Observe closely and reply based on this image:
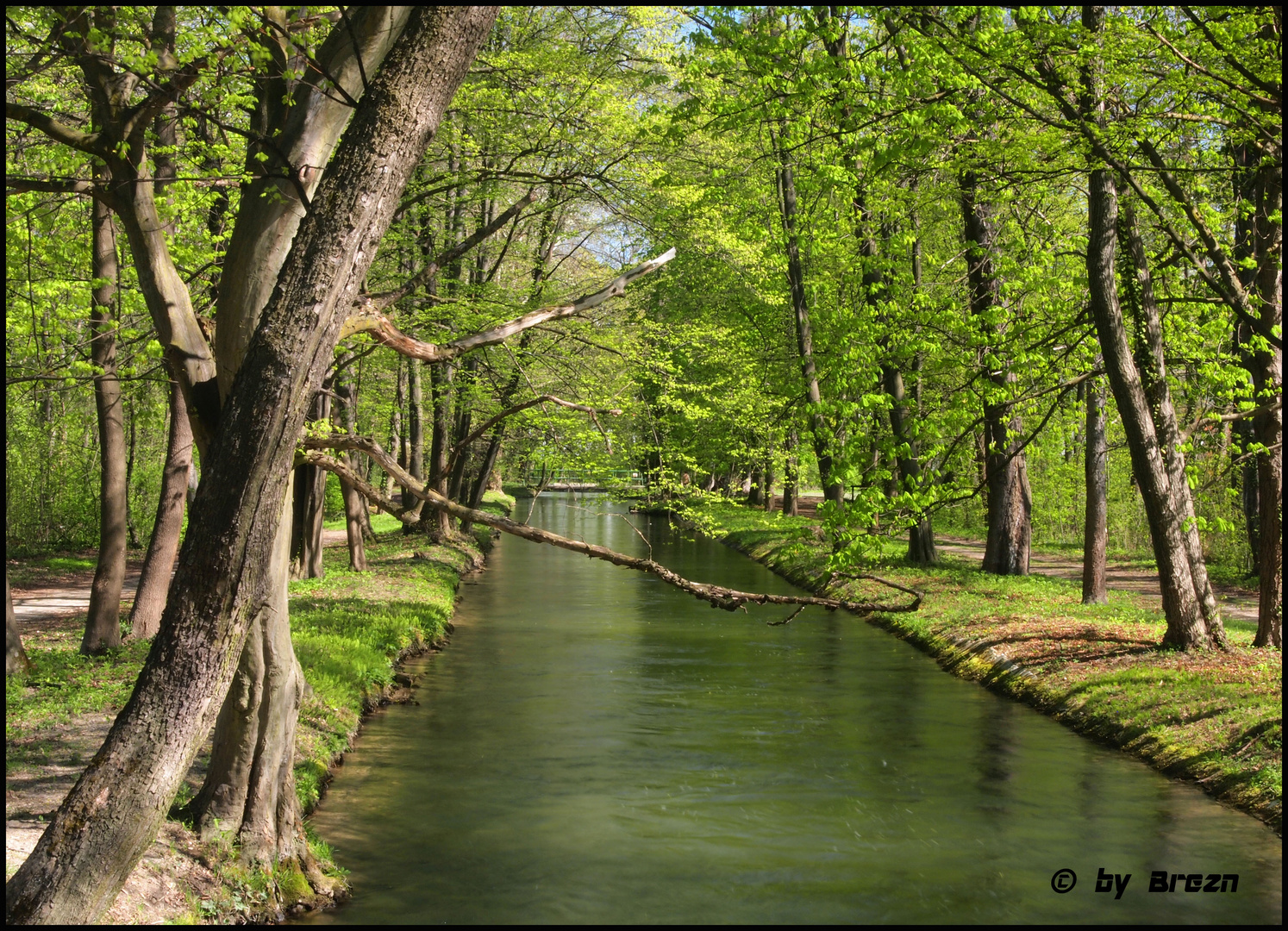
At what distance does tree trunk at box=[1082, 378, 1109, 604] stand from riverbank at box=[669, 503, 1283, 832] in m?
0.43

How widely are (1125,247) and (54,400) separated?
23.6m

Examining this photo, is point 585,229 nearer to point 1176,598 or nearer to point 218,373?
point 1176,598

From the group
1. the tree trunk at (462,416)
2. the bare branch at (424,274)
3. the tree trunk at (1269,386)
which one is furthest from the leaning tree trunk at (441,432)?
the tree trunk at (1269,386)

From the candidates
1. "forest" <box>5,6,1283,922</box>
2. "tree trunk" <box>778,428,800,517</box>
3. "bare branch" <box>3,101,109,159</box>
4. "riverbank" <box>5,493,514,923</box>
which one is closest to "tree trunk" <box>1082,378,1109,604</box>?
"forest" <box>5,6,1283,922</box>

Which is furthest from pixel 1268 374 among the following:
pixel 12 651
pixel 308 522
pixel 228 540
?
pixel 308 522

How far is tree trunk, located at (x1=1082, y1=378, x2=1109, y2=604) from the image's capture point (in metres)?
14.8

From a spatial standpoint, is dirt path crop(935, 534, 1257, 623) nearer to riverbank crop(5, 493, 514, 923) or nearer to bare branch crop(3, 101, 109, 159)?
riverbank crop(5, 493, 514, 923)

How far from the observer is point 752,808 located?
8523 mm

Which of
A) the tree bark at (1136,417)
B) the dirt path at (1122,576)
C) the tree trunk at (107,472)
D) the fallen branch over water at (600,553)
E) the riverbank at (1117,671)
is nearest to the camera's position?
the fallen branch over water at (600,553)

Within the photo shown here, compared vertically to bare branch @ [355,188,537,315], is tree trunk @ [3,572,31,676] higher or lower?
lower

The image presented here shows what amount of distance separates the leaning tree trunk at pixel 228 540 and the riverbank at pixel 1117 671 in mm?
3924

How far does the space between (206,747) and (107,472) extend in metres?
4.28

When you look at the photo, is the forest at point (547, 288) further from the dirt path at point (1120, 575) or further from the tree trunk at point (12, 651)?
the dirt path at point (1120, 575)

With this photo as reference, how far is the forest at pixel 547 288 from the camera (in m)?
4.46
